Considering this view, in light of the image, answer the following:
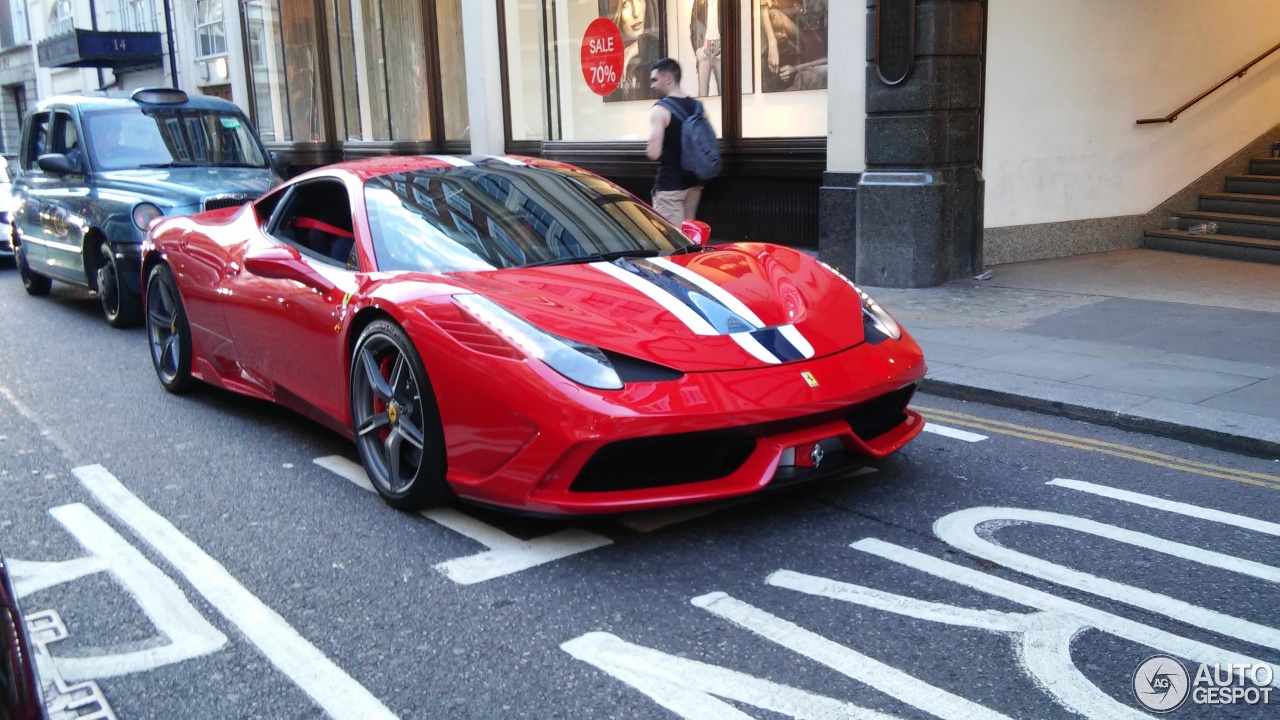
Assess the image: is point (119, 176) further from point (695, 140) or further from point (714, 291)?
point (714, 291)

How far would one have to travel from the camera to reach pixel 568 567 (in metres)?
3.90

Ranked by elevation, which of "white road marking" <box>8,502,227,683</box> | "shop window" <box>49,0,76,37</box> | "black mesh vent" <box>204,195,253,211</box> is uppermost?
"shop window" <box>49,0,76,37</box>

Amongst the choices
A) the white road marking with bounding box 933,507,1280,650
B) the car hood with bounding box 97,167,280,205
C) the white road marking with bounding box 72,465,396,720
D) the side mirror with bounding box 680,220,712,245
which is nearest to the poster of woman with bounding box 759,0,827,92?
the car hood with bounding box 97,167,280,205

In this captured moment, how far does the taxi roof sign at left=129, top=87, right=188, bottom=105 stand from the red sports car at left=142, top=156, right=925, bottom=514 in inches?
203

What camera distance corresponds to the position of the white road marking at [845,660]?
2.91 meters

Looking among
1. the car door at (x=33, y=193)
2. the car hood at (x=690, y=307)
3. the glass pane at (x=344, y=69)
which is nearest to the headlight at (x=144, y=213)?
the car door at (x=33, y=193)

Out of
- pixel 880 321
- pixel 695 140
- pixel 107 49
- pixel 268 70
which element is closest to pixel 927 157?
pixel 695 140

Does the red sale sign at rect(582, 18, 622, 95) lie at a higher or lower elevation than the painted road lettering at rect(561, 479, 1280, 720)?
higher

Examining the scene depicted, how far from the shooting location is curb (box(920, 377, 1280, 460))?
5.20 metres

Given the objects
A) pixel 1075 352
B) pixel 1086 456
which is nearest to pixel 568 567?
pixel 1086 456

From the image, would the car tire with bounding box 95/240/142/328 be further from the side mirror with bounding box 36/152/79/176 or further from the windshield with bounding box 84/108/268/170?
the windshield with bounding box 84/108/268/170

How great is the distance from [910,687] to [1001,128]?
841 cm

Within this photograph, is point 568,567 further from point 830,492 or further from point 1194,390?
point 1194,390

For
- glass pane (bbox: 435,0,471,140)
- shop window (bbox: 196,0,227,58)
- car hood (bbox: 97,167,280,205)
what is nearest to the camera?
car hood (bbox: 97,167,280,205)
